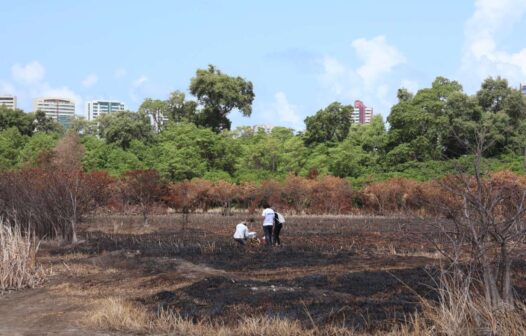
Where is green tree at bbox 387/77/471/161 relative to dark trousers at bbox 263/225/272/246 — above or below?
above

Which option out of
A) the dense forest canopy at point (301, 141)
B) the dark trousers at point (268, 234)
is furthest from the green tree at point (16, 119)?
the dark trousers at point (268, 234)

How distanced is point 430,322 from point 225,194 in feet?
123

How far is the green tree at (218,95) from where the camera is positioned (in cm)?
6469

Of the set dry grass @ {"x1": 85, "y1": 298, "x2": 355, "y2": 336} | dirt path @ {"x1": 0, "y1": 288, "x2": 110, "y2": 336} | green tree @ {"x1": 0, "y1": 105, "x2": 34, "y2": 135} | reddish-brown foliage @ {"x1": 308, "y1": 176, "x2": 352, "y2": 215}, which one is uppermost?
green tree @ {"x1": 0, "y1": 105, "x2": 34, "y2": 135}

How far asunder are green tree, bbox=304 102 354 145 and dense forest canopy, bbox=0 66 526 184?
0.10 meters

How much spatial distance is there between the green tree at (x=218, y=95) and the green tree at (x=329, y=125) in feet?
22.2

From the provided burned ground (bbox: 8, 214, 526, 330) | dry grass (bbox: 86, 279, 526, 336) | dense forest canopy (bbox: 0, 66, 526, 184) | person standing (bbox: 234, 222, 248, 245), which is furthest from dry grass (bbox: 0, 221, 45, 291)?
dense forest canopy (bbox: 0, 66, 526, 184)

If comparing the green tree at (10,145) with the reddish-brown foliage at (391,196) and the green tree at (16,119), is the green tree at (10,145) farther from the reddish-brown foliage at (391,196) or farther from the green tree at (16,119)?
the reddish-brown foliage at (391,196)

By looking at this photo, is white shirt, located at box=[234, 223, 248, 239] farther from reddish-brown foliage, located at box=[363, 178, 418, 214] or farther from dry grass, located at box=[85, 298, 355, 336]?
reddish-brown foliage, located at box=[363, 178, 418, 214]

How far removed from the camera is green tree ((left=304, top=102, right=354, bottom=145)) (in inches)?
2458

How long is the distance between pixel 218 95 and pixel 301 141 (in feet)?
34.8

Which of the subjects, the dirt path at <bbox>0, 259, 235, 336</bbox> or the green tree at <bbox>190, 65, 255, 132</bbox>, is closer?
the dirt path at <bbox>0, 259, 235, 336</bbox>

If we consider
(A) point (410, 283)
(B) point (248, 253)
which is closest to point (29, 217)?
(B) point (248, 253)

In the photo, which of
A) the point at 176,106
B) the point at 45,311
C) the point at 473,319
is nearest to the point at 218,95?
the point at 176,106
